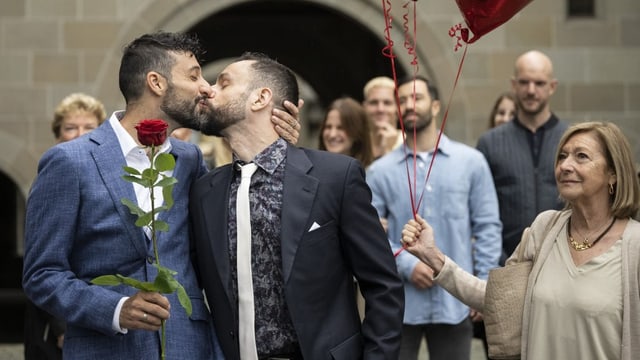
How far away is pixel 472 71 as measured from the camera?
39.1 ft

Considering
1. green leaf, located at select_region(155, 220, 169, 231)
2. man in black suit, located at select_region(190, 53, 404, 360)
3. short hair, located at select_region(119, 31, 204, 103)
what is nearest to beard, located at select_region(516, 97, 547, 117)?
man in black suit, located at select_region(190, 53, 404, 360)

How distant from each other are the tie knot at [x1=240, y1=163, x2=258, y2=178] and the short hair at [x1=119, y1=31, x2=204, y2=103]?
1.43 feet

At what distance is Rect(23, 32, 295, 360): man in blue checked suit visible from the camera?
158 inches

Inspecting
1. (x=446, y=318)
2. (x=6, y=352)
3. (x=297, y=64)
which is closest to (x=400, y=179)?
(x=446, y=318)

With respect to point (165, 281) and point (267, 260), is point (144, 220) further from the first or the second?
point (267, 260)

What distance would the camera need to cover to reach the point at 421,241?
4715 mm

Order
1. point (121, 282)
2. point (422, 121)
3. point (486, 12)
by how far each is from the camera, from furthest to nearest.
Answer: point (422, 121)
point (486, 12)
point (121, 282)

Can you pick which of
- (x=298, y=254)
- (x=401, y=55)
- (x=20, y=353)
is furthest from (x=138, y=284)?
(x=401, y=55)

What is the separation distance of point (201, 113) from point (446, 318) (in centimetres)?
238

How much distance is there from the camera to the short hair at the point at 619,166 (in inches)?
175

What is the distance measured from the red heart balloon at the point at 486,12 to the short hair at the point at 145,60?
Result: 3.55ft

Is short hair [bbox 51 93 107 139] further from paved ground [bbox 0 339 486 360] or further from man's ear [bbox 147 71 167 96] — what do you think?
man's ear [bbox 147 71 167 96]

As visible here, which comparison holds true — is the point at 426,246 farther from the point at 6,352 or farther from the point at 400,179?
the point at 6,352

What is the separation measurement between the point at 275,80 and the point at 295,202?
1.62ft
